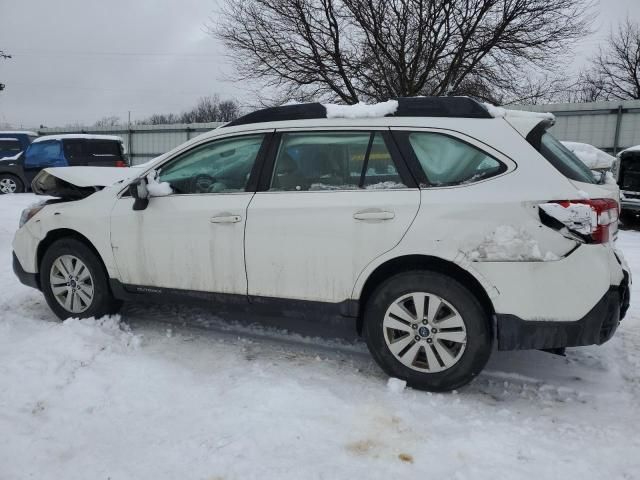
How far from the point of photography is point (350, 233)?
10.3 feet

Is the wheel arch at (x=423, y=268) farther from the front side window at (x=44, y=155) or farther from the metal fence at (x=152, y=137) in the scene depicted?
the metal fence at (x=152, y=137)

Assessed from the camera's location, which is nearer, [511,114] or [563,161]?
[563,161]

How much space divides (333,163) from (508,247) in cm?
123

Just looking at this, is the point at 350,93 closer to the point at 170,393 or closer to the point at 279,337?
the point at 279,337

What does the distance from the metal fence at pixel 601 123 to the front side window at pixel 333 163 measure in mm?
12581

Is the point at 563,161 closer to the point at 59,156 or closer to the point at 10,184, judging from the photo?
the point at 59,156

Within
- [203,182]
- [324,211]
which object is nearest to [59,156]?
[203,182]

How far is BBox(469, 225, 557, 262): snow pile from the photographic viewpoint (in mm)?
2797

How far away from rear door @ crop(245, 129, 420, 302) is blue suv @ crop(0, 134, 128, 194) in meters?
11.4

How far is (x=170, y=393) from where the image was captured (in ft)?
10.0

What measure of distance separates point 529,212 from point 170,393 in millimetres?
2352

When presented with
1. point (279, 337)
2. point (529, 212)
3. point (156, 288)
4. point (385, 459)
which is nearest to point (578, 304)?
point (529, 212)

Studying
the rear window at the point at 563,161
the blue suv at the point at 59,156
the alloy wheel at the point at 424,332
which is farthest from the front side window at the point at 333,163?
the blue suv at the point at 59,156

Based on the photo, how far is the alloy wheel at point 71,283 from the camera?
13.5ft
